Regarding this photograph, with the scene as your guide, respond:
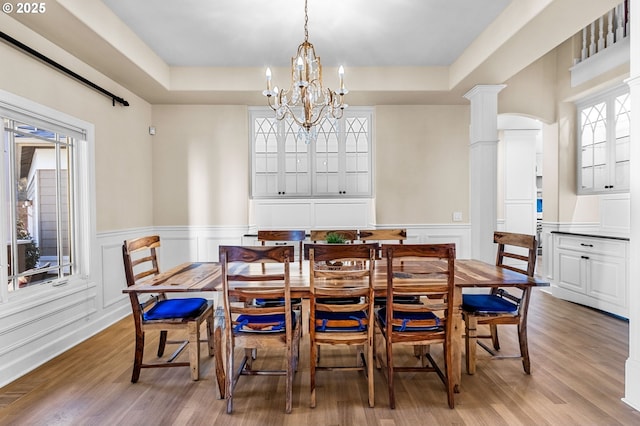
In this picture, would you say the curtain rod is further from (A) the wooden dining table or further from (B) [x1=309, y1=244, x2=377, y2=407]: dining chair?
(B) [x1=309, y1=244, x2=377, y2=407]: dining chair

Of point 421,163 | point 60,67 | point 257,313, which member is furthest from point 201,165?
point 257,313

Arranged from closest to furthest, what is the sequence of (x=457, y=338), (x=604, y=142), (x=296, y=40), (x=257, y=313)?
1. (x=257, y=313)
2. (x=457, y=338)
3. (x=296, y=40)
4. (x=604, y=142)

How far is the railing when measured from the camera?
152 inches

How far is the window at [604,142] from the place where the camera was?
13.3 ft

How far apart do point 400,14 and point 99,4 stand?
2.48 metres

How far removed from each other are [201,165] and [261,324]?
3.15 metres

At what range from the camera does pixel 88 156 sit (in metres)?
3.45

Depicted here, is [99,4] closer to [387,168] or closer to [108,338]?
[108,338]

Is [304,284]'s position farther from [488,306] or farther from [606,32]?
[606,32]

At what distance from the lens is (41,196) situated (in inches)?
118

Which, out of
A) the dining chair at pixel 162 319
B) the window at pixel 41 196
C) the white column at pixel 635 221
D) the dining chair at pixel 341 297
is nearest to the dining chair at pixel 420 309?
the dining chair at pixel 341 297

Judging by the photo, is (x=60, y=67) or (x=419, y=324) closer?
(x=419, y=324)

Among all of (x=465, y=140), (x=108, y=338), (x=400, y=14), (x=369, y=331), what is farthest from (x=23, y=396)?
(x=465, y=140)

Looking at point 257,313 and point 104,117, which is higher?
point 104,117
